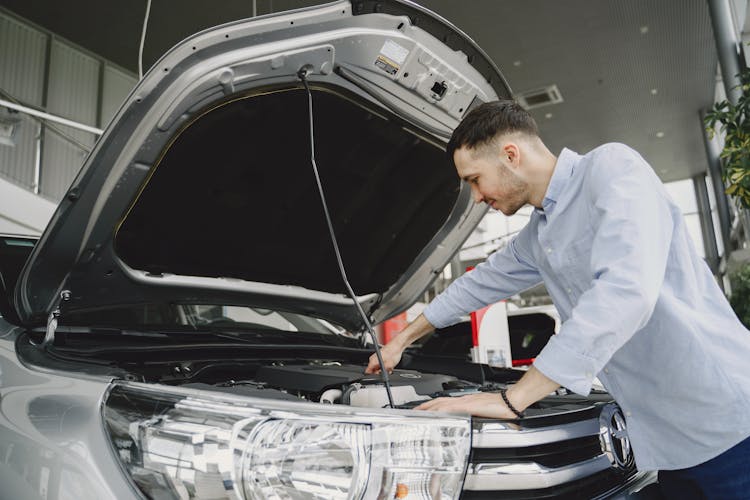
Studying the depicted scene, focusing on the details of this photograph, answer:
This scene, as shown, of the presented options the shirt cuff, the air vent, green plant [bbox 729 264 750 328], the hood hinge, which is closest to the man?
the shirt cuff

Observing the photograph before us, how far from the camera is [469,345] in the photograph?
288 centimetres

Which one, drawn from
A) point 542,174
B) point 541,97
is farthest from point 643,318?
point 541,97

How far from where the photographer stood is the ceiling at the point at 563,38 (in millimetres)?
7828

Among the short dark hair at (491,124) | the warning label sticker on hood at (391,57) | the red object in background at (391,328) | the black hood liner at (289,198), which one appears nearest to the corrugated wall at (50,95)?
the red object in background at (391,328)

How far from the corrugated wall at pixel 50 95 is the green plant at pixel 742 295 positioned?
789cm

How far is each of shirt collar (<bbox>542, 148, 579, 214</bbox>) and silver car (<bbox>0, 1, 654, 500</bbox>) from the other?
1.54 feet

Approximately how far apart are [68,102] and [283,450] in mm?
9451

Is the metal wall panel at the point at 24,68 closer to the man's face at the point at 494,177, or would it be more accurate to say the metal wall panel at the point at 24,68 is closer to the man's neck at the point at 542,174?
the man's face at the point at 494,177

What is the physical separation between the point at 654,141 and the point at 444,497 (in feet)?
46.1

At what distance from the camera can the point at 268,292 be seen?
210cm

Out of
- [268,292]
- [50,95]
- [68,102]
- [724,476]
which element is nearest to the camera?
[724,476]

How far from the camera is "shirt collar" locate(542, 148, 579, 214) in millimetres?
1272

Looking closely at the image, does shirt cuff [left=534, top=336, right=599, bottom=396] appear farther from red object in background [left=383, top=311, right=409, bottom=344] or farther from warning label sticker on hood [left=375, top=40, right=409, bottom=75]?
red object in background [left=383, top=311, right=409, bottom=344]

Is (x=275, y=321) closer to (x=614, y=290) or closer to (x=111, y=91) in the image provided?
(x=614, y=290)
